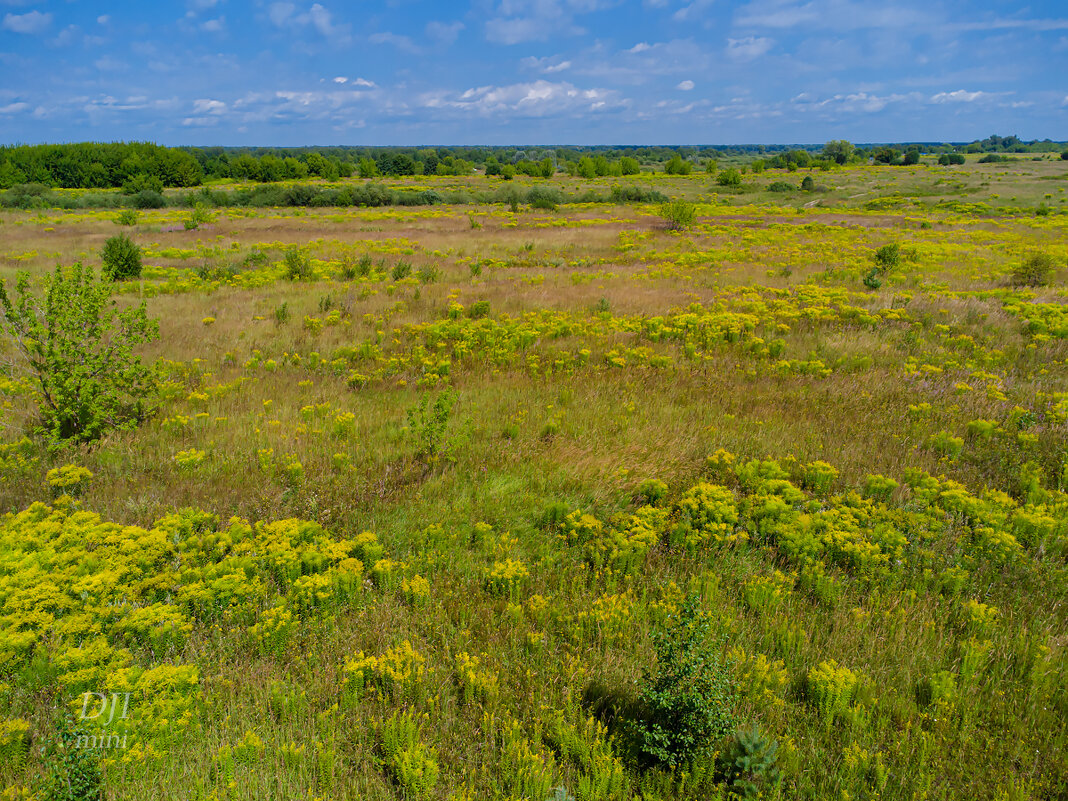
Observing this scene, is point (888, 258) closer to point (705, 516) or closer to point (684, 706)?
point (705, 516)

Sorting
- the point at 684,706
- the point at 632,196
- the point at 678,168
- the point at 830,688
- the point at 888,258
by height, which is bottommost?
the point at 830,688

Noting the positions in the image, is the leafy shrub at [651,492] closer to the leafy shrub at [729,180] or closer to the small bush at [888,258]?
the small bush at [888,258]

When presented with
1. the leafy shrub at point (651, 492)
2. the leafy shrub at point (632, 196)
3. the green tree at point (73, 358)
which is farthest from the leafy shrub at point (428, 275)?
the leafy shrub at point (632, 196)

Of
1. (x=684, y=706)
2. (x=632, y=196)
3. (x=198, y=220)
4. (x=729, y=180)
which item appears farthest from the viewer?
(x=729, y=180)

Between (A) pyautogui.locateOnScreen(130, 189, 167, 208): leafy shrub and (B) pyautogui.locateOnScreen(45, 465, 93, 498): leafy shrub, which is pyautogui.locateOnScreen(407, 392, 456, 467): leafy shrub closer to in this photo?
(B) pyautogui.locateOnScreen(45, 465, 93, 498): leafy shrub

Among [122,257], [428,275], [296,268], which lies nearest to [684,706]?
[428,275]

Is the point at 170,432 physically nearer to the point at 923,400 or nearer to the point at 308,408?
the point at 308,408

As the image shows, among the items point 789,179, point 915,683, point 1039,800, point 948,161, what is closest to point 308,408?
point 915,683
